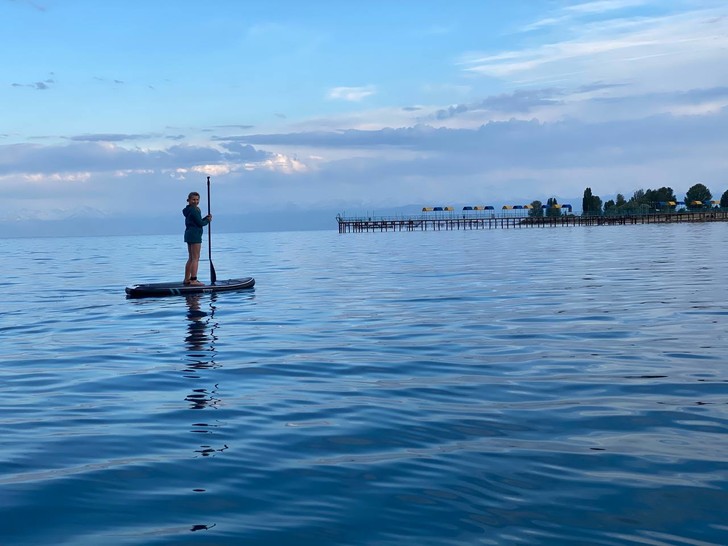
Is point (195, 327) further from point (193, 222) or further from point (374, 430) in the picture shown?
point (374, 430)

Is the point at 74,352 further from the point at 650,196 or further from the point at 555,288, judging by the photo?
the point at 650,196

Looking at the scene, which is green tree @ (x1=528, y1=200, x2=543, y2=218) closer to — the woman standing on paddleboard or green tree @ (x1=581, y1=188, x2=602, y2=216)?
green tree @ (x1=581, y1=188, x2=602, y2=216)

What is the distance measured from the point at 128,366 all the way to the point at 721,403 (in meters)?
6.25

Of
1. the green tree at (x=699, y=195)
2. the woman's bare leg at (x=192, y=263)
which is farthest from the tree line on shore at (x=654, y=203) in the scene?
the woman's bare leg at (x=192, y=263)

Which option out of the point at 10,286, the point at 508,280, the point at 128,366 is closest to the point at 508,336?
the point at 128,366

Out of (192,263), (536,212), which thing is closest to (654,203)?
(536,212)

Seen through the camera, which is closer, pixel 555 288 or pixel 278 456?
pixel 278 456

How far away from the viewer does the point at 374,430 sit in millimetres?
6078

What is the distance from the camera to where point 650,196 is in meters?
152

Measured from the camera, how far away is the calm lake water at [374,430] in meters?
4.23

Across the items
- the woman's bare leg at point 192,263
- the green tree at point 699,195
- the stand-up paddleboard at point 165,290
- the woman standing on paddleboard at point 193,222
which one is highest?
the green tree at point 699,195

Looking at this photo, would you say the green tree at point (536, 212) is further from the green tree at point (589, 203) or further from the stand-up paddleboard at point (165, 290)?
the stand-up paddleboard at point (165, 290)

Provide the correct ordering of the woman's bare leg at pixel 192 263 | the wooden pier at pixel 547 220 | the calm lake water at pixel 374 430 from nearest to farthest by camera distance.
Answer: the calm lake water at pixel 374 430
the woman's bare leg at pixel 192 263
the wooden pier at pixel 547 220

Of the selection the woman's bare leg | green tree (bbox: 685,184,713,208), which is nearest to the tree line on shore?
green tree (bbox: 685,184,713,208)
